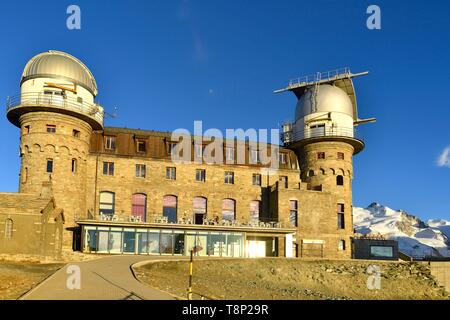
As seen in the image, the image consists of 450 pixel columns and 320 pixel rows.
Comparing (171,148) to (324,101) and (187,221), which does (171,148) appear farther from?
(324,101)

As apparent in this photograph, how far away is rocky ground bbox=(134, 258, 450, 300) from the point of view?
27.1 metres

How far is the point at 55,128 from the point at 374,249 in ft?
108

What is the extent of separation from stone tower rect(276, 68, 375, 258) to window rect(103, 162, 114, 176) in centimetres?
1915

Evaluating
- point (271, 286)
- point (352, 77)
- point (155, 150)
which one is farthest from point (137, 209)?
point (352, 77)

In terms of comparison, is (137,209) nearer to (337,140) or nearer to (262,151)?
(262,151)

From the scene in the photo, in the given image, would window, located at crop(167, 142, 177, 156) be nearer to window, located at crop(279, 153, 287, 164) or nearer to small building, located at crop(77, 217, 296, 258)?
small building, located at crop(77, 217, 296, 258)

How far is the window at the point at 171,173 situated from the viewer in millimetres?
46219

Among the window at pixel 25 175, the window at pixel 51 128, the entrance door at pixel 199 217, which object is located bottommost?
the entrance door at pixel 199 217

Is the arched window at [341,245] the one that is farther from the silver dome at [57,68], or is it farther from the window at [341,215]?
the silver dome at [57,68]

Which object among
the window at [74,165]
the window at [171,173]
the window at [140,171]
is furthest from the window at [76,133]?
the window at [171,173]

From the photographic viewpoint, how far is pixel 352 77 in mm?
54438

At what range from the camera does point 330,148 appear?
49.5m

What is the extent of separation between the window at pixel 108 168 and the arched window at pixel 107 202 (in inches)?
68.3

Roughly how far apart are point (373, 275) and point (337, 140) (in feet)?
49.2
